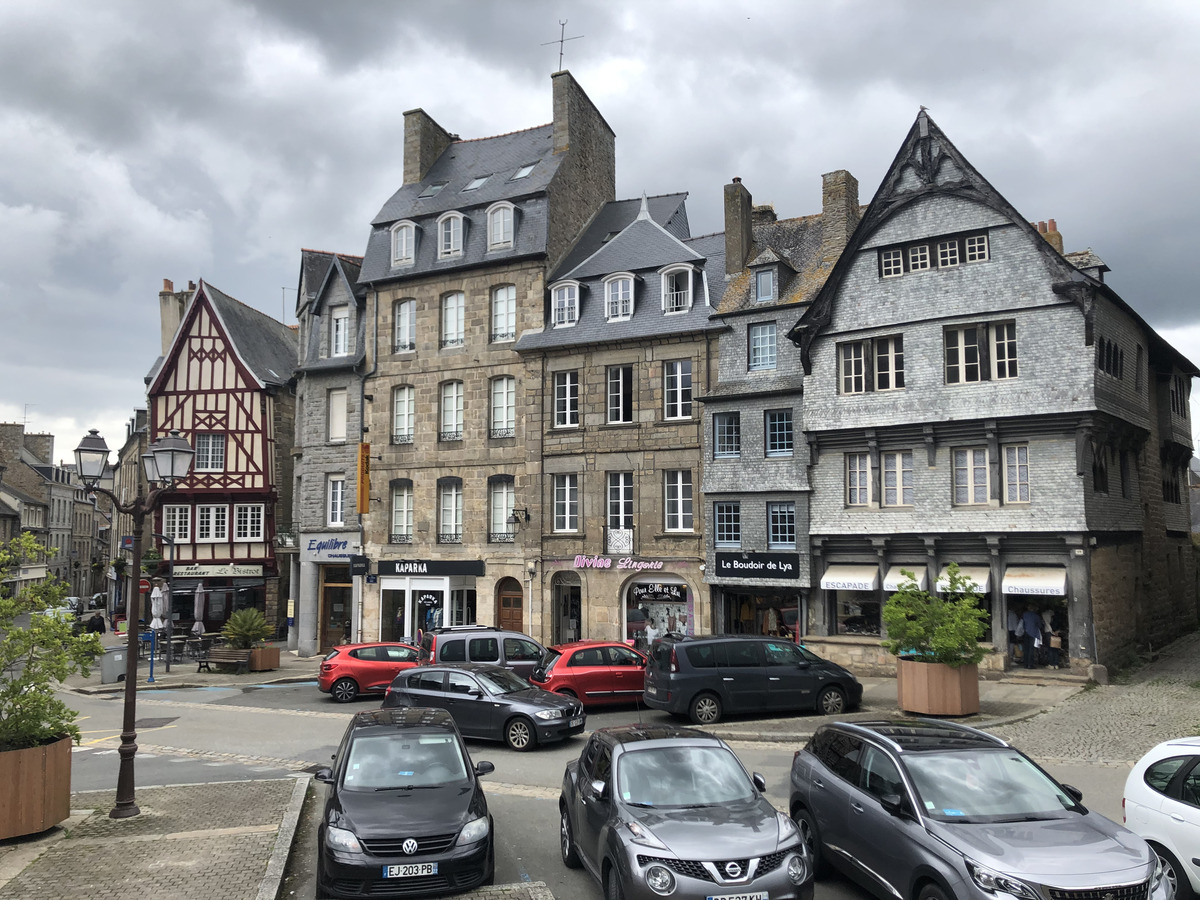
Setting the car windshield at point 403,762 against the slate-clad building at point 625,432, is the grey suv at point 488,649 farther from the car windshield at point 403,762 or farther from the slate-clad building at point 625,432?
the car windshield at point 403,762

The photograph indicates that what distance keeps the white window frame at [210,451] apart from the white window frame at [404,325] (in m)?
12.3

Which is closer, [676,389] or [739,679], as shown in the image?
[739,679]

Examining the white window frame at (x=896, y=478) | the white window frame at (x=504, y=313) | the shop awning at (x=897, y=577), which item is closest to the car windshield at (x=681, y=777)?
the shop awning at (x=897, y=577)

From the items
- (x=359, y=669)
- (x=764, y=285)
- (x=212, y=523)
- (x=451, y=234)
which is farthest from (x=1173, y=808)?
(x=212, y=523)

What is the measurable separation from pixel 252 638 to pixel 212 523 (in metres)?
12.5

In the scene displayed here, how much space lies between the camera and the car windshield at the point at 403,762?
→ 9.33 meters

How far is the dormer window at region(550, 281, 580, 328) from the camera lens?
1184 inches

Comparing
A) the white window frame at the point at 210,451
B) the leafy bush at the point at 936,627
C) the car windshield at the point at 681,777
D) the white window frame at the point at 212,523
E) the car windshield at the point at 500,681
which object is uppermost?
the white window frame at the point at 210,451

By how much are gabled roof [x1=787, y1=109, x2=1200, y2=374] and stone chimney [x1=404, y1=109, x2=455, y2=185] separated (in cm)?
1796

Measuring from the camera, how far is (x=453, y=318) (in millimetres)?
32312

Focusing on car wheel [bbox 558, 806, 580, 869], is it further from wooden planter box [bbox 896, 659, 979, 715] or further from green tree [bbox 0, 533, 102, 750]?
wooden planter box [bbox 896, 659, 979, 715]

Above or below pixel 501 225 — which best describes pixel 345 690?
below

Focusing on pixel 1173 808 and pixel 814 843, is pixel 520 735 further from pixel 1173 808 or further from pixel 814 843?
pixel 1173 808

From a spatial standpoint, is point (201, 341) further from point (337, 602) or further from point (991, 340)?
point (991, 340)
